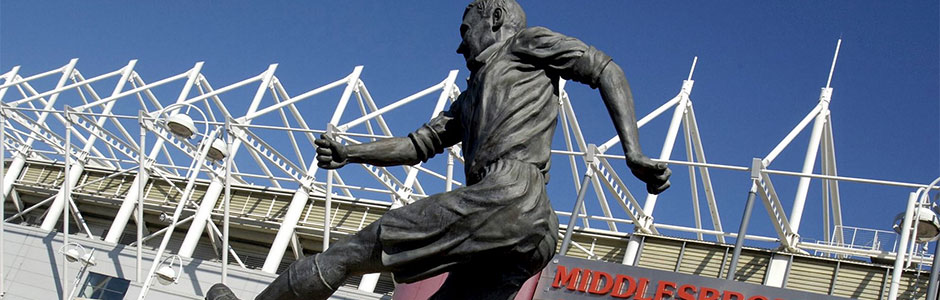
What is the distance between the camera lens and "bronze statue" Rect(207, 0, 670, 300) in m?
3.39

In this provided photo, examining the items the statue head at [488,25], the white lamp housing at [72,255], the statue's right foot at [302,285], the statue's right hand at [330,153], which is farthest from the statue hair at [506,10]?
the white lamp housing at [72,255]

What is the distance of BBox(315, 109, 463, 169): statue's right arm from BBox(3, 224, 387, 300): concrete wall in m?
21.0

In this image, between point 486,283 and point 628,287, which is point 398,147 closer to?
point 486,283

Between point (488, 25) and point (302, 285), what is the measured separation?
1297mm

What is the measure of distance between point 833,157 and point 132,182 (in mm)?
22781

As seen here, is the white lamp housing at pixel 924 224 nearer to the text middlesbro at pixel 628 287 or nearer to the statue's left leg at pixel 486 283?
the text middlesbro at pixel 628 287

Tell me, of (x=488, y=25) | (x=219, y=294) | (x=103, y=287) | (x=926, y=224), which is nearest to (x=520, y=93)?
(x=488, y=25)

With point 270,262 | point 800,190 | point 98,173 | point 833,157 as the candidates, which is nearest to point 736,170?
point 800,190

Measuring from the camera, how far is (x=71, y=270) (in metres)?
28.7

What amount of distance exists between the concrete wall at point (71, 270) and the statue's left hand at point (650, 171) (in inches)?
856

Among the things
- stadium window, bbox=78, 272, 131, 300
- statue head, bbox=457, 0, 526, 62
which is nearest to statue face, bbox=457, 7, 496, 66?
statue head, bbox=457, 0, 526, 62

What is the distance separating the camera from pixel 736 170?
19984 mm

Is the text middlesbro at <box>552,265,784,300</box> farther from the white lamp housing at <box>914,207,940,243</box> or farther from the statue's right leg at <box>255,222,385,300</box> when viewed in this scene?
the statue's right leg at <box>255,222,385,300</box>

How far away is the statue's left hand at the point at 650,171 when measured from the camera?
335 cm
